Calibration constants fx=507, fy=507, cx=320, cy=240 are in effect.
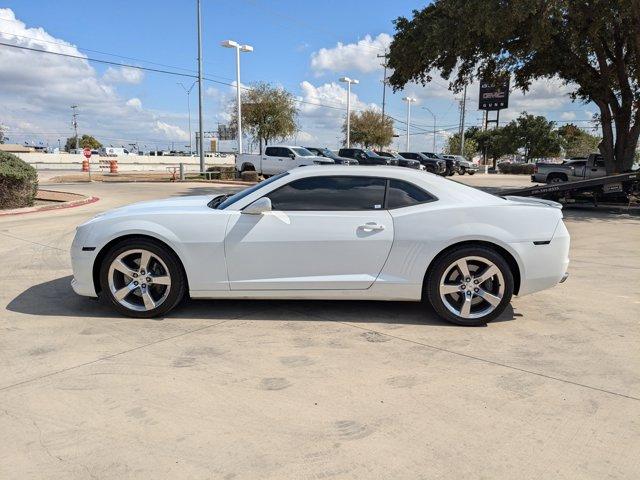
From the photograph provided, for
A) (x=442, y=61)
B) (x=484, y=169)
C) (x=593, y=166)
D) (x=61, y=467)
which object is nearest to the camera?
(x=61, y=467)

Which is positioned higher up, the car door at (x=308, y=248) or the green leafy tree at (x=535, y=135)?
the green leafy tree at (x=535, y=135)

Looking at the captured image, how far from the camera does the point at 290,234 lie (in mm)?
4617

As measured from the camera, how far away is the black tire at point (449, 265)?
15.2 feet

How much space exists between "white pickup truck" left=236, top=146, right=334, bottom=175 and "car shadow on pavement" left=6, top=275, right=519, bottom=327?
70.1 feet

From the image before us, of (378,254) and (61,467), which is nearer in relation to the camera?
(61,467)

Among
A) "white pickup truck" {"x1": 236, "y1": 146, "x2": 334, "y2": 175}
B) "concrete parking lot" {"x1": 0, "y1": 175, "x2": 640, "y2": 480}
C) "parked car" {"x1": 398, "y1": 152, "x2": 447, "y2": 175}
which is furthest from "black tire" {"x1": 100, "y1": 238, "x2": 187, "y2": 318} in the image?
"parked car" {"x1": 398, "y1": 152, "x2": 447, "y2": 175}

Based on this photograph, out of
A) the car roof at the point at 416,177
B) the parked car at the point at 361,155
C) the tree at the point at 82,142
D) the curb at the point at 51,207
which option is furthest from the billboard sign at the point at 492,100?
the tree at the point at 82,142

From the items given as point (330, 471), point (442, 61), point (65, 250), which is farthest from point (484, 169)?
point (330, 471)

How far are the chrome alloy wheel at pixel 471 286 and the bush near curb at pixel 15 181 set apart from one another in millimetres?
11470

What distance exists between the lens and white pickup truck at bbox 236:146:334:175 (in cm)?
2702

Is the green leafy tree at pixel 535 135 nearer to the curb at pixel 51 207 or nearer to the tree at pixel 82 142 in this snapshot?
the curb at pixel 51 207

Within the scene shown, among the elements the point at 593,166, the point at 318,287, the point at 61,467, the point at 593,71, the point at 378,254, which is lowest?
the point at 61,467

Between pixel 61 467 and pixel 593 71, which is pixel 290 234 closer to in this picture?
pixel 61 467

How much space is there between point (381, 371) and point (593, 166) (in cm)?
2412
